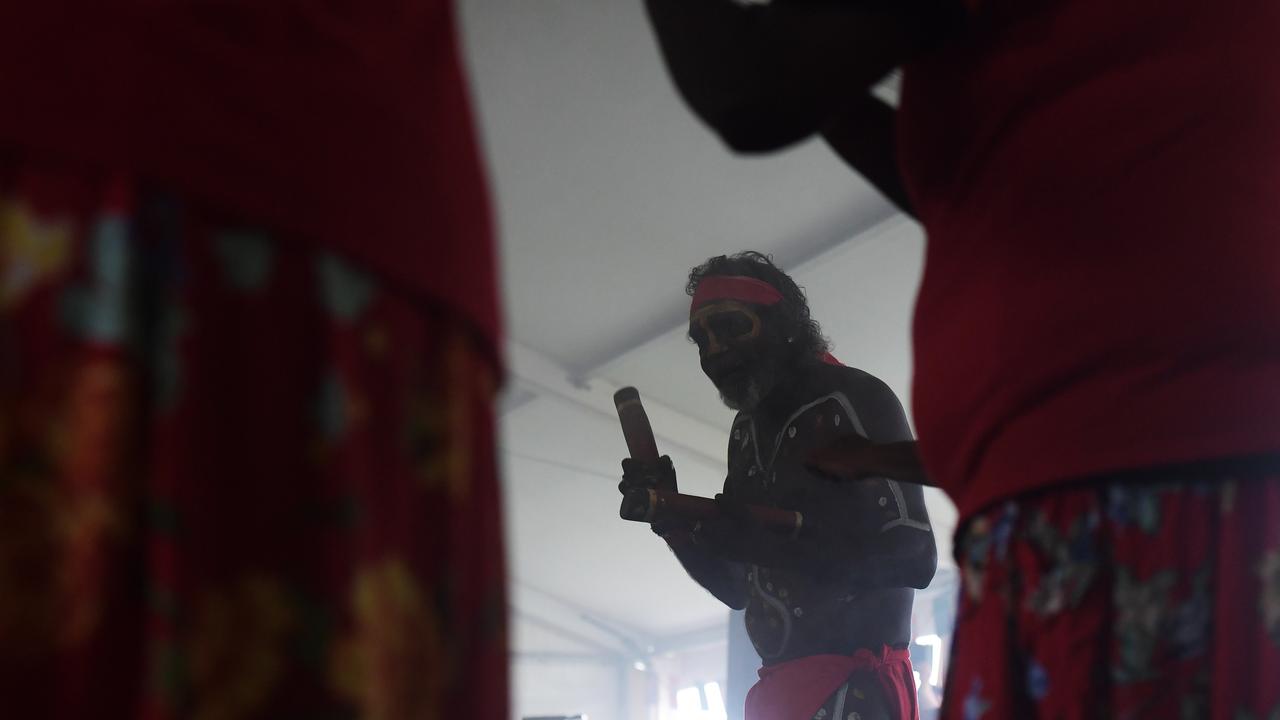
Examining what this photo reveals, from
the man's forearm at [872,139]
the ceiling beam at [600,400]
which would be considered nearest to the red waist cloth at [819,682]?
the man's forearm at [872,139]

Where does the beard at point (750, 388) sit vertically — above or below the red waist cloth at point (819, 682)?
above

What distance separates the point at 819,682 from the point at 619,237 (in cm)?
326

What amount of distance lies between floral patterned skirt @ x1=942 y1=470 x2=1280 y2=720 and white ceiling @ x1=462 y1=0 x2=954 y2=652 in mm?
2778

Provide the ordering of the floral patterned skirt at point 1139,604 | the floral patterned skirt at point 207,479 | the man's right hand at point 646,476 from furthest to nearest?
1. the man's right hand at point 646,476
2. the floral patterned skirt at point 1139,604
3. the floral patterned skirt at point 207,479

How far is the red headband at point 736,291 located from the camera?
2.20 metres

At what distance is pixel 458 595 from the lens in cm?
46

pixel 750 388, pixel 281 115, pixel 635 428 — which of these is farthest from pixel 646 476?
pixel 281 115

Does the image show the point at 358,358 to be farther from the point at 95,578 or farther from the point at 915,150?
the point at 915,150

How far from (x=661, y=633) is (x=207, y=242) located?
8.50 meters

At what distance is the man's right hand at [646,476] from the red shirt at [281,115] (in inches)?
60.2

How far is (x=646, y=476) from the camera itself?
2029 millimetres

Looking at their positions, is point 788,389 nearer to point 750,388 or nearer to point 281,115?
point 750,388

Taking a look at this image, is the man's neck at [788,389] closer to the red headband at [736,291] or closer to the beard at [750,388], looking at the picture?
the beard at [750,388]

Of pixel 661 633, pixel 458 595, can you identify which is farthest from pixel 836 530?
pixel 661 633
